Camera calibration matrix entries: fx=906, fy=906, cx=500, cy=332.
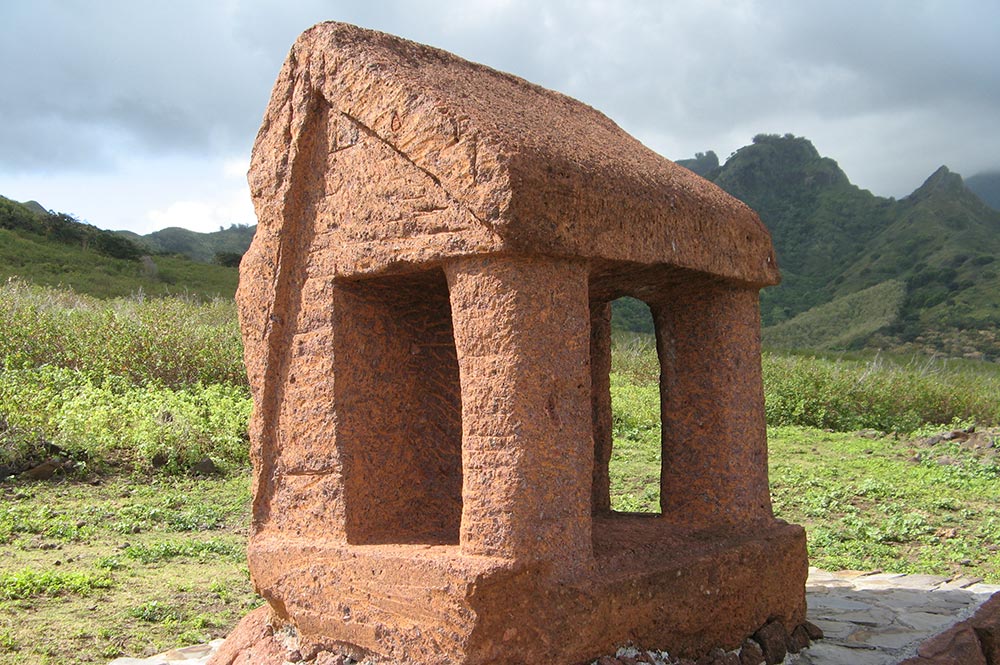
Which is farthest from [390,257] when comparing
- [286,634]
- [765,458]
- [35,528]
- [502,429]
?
[35,528]

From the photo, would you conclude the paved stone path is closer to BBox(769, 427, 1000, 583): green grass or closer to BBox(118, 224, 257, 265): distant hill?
BBox(769, 427, 1000, 583): green grass

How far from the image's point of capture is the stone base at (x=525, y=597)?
98.9 inches

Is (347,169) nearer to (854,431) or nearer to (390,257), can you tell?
(390,257)

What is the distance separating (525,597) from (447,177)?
1.22 metres

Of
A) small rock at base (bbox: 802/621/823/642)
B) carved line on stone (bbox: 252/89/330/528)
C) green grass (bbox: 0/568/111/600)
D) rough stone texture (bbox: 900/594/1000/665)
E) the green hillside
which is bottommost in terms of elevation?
green grass (bbox: 0/568/111/600)

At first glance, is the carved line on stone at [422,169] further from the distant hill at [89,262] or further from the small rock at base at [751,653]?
the distant hill at [89,262]

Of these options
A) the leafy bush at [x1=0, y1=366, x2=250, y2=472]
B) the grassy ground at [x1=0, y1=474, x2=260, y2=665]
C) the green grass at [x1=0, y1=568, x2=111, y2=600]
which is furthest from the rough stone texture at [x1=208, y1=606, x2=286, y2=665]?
Answer: the leafy bush at [x1=0, y1=366, x2=250, y2=472]

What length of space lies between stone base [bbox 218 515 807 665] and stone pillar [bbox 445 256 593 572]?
0.10 m

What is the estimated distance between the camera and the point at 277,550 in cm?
297

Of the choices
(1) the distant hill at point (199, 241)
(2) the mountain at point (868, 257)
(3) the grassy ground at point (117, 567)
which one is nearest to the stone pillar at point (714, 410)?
(3) the grassy ground at point (117, 567)

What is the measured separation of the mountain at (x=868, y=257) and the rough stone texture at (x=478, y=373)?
72.0 ft

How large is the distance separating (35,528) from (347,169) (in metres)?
3.73

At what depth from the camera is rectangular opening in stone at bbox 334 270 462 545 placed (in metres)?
2.94

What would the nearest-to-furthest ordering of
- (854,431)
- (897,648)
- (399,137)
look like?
(399,137), (897,648), (854,431)
